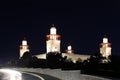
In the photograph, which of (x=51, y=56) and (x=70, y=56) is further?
(x=70, y=56)

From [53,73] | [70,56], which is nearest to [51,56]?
[70,56]

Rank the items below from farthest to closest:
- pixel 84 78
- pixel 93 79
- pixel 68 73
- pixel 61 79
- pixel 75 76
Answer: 1. pixel 61 79
2. pixel 68 73
3. pixel 75 76
4. pixel 84 78
5. pixel 93 79

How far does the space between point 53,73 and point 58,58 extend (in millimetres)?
102479

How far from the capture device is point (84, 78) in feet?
89.4

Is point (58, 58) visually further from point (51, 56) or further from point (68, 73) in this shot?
point (68, 73)

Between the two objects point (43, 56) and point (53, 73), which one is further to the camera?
point (43, 56)

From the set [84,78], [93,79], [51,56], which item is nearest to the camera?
[93,79]

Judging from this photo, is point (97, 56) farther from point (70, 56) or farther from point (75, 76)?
point (75, 76)

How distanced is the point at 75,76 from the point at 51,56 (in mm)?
120959

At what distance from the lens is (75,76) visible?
30672 mm

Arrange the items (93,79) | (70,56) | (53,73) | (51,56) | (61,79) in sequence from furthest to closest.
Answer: (70,56), (51,56), (53,73), (61,79), (93,79)


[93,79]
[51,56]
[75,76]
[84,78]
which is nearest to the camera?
[93,79]

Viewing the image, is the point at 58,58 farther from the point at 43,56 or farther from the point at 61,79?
the point at 61,79

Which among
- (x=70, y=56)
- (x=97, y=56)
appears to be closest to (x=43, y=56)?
(x=70, y=56)
